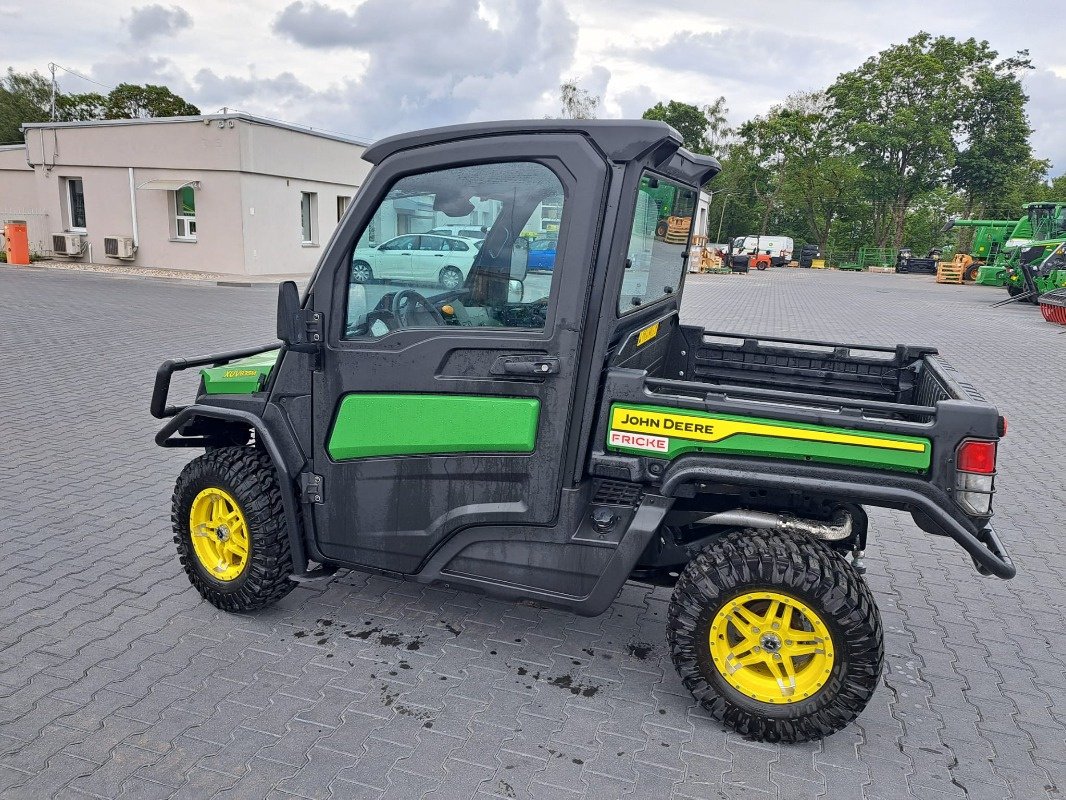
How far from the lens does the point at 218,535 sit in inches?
143

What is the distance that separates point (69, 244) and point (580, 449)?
26.3m

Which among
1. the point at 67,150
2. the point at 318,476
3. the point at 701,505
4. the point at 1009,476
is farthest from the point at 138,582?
the point at 67,150

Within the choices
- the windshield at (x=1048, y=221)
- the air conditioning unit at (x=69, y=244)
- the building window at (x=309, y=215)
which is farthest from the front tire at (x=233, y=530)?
the windshield at (x=1048, y=221)

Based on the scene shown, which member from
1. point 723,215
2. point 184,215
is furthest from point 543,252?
point 723,215

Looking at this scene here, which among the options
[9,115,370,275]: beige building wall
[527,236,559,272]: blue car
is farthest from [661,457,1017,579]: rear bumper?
[9,115,370,275]: beige building wall

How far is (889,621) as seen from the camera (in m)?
3.86

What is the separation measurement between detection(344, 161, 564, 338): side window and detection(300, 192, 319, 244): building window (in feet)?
77.9

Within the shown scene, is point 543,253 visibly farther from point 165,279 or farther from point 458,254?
point 165,279

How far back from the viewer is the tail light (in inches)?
102

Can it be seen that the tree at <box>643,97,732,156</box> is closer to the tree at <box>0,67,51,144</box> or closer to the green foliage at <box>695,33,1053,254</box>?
the green foliage at <box>695,33,1053,254</box>

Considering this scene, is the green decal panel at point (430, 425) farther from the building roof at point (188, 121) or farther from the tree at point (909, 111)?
the tree at point (909, 111)

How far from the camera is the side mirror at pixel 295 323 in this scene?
2.99 meters

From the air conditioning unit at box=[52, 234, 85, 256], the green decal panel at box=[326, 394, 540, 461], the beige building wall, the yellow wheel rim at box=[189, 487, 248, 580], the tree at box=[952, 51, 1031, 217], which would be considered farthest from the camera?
the tree at box=[952, 51, 1031, 217]

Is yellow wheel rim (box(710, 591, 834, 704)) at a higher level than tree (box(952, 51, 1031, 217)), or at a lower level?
lower
